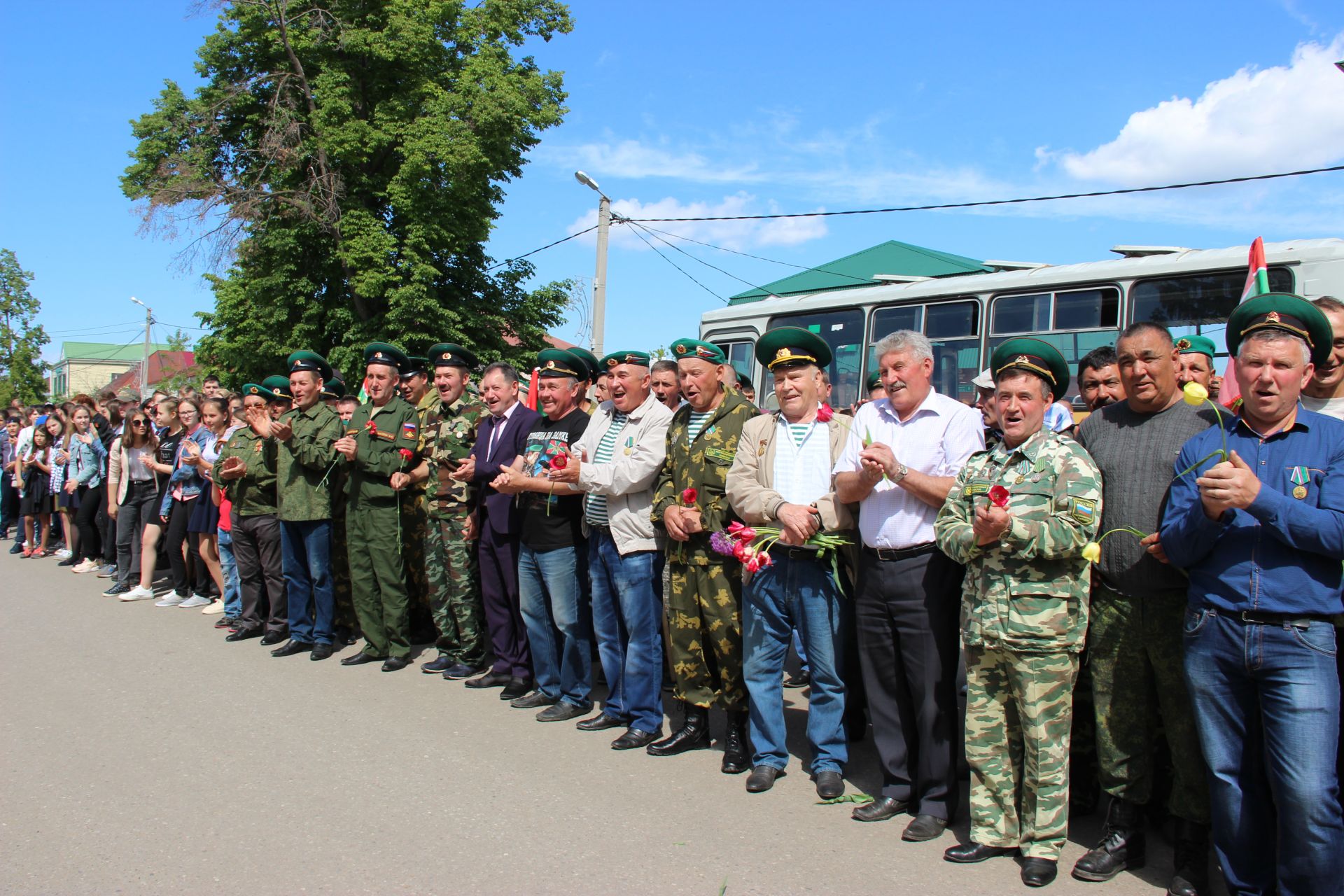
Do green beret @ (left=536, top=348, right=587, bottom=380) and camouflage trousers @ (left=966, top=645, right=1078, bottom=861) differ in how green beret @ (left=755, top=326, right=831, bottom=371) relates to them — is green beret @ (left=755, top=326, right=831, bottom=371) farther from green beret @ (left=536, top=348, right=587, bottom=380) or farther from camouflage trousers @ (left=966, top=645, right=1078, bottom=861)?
green beret @ (left=536, top=348, right=587, bottom=380)

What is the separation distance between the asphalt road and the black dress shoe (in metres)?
0.06

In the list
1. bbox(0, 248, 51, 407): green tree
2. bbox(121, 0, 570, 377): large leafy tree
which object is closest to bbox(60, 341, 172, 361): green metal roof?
bbox(0, 248, 51, 407): green tree

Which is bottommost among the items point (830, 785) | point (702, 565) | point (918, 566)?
point (830, 785)

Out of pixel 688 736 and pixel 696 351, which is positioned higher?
pixel 696 351

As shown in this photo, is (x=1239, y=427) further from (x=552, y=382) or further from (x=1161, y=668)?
(x=552, y=382)

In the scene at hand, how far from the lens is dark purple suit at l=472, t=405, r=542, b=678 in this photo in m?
6.05

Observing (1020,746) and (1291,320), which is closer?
(1291,320)

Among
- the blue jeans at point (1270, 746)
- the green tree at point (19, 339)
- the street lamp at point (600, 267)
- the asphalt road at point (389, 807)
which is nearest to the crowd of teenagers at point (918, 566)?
the blue jeans at point (1270, 746)

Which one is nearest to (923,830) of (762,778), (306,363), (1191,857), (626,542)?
(762,778)

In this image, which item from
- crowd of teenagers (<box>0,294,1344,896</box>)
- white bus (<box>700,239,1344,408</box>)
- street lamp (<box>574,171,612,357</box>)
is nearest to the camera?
crowd of teenagers (<box>0,294,1344,896</box>)

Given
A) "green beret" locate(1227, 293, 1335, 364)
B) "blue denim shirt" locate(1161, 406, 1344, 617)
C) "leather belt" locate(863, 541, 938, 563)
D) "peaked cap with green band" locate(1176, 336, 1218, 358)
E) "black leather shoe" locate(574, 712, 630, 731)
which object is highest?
"peaked cap with green band" locate(1176, 336, 1218, 358)

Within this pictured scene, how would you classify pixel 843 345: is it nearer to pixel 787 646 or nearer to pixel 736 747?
pixel 787 646

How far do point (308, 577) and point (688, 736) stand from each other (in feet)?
12.4

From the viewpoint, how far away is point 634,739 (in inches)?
203
